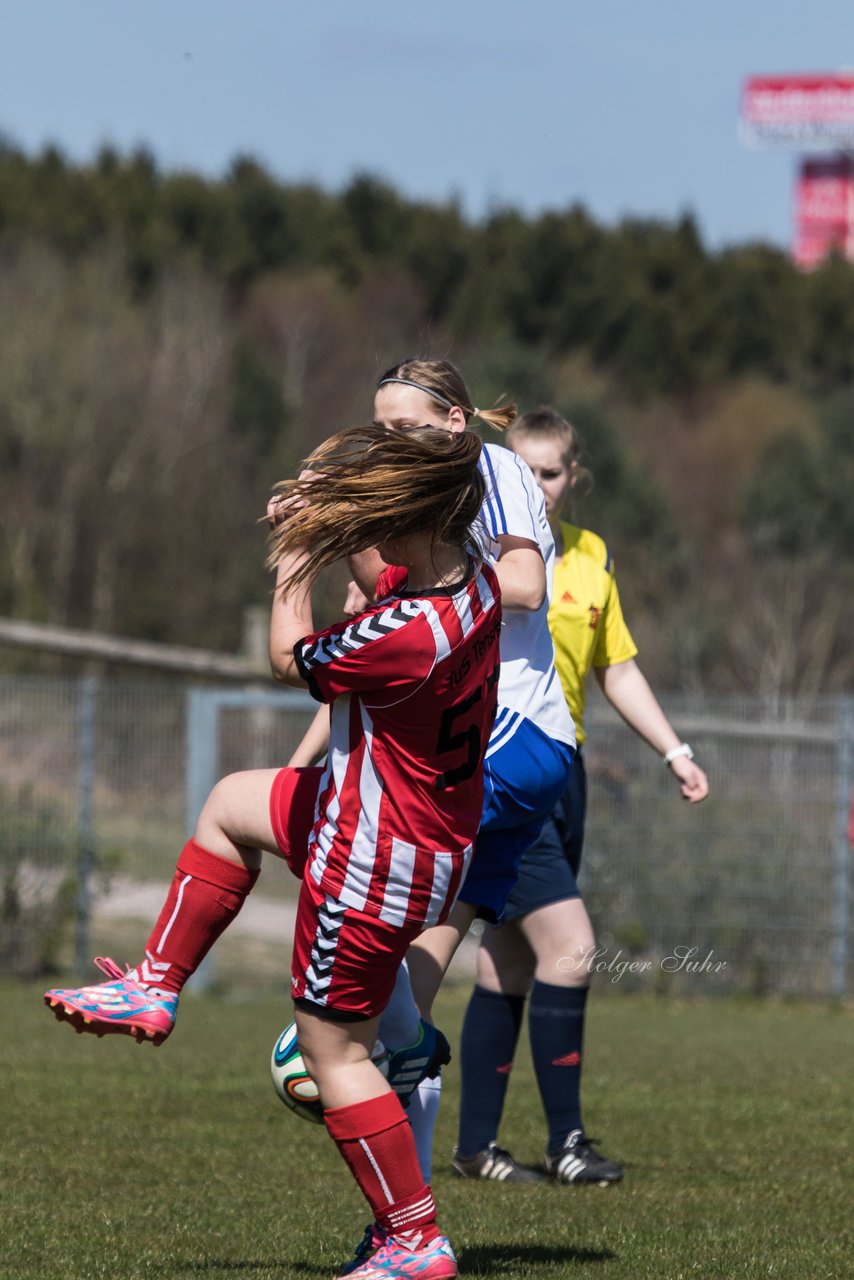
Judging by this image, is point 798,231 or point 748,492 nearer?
point 748,492

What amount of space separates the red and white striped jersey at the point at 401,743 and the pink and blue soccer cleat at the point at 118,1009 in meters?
0.51

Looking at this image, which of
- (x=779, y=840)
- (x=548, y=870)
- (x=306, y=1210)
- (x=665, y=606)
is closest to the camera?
(x=306, y=1210)

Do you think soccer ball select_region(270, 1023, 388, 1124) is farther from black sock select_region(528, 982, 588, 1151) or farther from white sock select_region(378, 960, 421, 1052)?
black sock select_region(528, 982, 588, 1151)

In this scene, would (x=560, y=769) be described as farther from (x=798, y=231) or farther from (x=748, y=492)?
(x=798, y=231)

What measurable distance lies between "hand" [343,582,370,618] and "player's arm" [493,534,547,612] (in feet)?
0.99

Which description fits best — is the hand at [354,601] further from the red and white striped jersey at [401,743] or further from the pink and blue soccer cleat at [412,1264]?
the pink and blue soccer cleat at [412,1264]

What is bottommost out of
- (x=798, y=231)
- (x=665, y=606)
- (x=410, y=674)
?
(x=665, y=606)

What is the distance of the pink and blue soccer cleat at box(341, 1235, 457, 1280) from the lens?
364 cm

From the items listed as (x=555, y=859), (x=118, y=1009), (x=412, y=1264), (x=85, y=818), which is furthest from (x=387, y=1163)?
(x=85, y=818)

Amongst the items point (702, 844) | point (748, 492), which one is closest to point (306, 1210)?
point (702, 844)

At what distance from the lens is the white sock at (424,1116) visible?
4.35 m

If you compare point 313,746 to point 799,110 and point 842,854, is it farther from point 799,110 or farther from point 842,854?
point 799,110

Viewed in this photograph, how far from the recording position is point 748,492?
137ft

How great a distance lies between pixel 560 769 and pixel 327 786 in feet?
3.05
